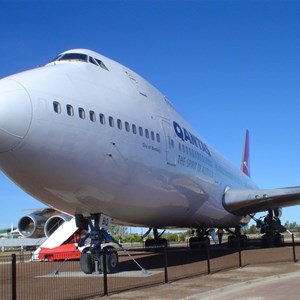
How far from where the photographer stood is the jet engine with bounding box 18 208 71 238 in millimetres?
21047

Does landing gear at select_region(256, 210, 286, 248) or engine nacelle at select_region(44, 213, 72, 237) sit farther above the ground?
engine nacelle at select_region(44, 213, 72, 237)

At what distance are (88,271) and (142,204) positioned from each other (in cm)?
243

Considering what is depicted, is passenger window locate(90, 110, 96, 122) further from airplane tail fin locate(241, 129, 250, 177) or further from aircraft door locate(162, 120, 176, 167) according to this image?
airplane tail fin locate(241, 129, 250, 177)

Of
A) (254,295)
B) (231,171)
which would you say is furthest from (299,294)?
(231,171)

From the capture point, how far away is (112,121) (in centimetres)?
1188

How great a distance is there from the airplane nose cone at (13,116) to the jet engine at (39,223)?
1205 centimetres

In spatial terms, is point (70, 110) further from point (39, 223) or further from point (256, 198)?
point (256, 198)

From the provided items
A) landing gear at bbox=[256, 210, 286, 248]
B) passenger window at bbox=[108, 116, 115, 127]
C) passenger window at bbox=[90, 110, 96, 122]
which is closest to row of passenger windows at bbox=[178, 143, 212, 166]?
passenger window at bbox=[108, 116, 115, 127]

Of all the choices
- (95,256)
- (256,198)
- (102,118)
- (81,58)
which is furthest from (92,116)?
(256,198)

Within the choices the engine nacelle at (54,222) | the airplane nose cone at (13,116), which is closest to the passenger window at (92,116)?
the airplane nose cone at (13,116)

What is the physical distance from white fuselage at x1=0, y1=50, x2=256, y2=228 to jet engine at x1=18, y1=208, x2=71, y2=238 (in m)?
7.23

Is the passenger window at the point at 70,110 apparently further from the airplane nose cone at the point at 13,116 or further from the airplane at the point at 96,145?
the airplane nose cone at the point at 13,116

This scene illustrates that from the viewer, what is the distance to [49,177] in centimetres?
1057

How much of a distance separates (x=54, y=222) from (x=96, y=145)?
42.9ft
